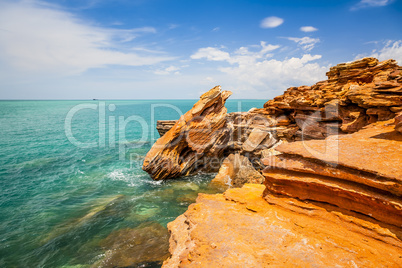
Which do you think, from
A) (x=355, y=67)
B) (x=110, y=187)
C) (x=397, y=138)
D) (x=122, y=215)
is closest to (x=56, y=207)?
(x=110, y=187)

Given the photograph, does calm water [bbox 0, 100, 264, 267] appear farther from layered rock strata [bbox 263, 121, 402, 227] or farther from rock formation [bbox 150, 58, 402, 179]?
layered rock strata [bbox 263, 121, 402, 227]

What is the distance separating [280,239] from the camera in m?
5.61

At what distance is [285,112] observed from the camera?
25.6 metres

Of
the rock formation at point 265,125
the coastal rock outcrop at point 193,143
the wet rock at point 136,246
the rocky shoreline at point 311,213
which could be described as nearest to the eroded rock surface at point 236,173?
the rock formation at point 265,125

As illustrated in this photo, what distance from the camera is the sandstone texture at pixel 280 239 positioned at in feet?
15.9

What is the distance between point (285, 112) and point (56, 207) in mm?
27441

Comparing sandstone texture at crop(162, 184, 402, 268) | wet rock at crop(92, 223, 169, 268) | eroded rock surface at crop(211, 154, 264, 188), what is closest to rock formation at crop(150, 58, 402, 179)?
eroded rock surface at crop(211, 154, 264, 188)

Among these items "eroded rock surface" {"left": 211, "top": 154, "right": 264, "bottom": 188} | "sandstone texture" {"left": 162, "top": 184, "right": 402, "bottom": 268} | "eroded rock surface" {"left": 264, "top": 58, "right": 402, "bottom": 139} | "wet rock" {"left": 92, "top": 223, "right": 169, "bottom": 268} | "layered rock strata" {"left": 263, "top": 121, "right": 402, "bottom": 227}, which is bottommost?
"wet rock" {"left": 92, "top": 223, "right": 169, "bottom": 268}

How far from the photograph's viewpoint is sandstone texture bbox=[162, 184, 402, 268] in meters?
4.86

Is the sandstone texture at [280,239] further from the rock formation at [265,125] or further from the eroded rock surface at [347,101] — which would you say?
the rock formation at [265,125]

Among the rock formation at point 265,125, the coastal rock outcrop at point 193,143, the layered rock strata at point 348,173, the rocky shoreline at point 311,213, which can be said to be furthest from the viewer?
the coastal rock outcrop at point 193,143

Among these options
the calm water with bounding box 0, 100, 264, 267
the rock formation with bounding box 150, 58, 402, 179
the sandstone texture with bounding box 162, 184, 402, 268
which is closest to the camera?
the sandstone texture with bounding box 162, 184, 402, 268

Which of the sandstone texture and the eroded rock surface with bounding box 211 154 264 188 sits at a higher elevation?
the sandstone texture

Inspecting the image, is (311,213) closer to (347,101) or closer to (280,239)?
(280,239)
